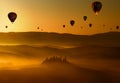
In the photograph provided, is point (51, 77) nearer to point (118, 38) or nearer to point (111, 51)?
point (111, 51)

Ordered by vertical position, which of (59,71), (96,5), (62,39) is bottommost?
(62,39)

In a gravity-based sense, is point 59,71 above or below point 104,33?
above

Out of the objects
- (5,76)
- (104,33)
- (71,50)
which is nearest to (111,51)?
(71,50)

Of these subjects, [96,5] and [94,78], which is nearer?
[94,78]

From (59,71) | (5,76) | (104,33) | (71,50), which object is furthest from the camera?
(104,33)

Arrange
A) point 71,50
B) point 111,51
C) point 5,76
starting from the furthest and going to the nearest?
point 71,50 → point 111,51 → point 5,76

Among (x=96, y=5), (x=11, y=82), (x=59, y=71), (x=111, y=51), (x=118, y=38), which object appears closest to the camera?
(x=11, y=82)

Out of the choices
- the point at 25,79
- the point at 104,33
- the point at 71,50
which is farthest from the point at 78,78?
the point at 104,33

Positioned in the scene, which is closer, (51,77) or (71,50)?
(51,77)

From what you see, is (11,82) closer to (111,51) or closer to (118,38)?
(111,51)
